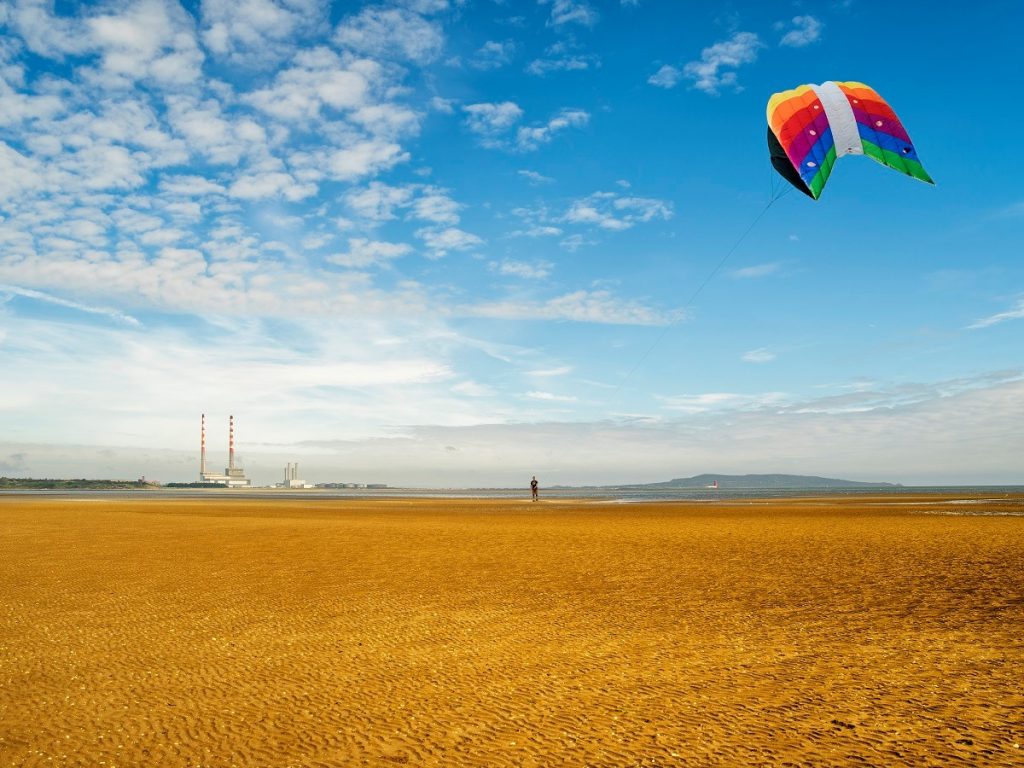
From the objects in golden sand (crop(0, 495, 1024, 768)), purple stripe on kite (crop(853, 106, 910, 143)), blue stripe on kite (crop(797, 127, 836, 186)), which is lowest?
golden sand (crop(0, 495, 1024, 768))

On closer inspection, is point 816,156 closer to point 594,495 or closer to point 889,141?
point 889,141

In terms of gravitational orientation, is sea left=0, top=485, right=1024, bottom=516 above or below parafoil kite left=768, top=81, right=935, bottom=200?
below

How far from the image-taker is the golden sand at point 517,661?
4.90 meters

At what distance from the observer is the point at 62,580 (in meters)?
12.5

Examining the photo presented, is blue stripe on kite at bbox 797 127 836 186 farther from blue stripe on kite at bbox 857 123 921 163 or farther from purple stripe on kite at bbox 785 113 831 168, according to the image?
blue stripe on kite at bbox 857 123 921 163

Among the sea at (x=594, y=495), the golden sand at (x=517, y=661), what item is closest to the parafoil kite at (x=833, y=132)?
the golden sand at (x=517, y=661)

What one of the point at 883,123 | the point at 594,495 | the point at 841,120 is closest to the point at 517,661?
the point at 841,120

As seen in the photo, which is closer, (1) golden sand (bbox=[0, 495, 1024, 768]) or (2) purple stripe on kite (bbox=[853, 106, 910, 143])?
(1) golden sand (bbox=[0, 495, 1024, 768])

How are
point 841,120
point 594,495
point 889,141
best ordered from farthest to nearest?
point 594,495 → point 841,120 → point 889,141

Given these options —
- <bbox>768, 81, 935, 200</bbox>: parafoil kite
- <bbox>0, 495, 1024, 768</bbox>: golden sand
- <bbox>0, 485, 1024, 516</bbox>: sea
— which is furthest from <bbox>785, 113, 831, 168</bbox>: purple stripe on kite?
<bbox>0, 485, 1024, 516</bbox>: sea

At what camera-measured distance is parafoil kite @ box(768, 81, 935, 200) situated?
47.6 feet

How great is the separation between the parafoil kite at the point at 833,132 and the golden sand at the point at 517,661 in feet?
28.0

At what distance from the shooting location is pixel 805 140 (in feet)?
48.9

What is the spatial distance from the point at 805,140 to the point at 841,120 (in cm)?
99
